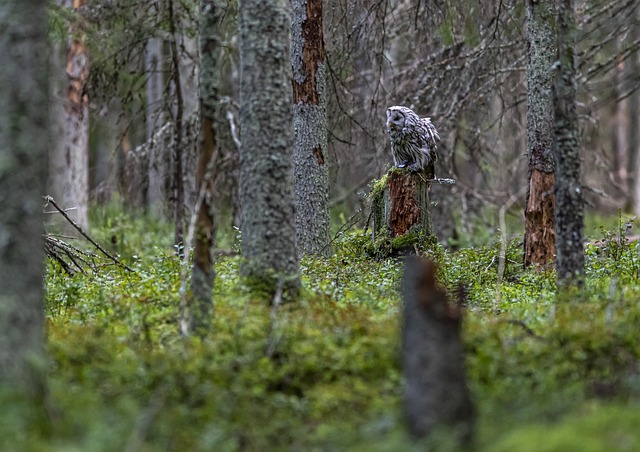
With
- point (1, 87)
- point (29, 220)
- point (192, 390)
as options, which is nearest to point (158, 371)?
point (192, 390)

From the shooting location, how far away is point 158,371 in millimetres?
6609

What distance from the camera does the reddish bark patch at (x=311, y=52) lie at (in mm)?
13164

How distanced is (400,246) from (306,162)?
2084mm

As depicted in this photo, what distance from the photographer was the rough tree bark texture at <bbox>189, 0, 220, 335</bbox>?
7.80 metres

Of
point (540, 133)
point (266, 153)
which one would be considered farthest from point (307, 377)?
point (540, 133)

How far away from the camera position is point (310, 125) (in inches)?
522

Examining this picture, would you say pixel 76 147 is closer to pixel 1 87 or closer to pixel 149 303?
pixel 149 303

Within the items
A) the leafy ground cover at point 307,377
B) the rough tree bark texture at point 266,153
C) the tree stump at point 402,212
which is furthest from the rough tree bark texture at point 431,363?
the tree stump at point 402,212

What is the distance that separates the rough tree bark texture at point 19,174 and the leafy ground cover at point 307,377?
406 millimetres

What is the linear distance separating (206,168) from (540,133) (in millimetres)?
6237

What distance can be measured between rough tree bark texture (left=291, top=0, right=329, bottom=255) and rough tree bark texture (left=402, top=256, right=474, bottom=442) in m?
7.28

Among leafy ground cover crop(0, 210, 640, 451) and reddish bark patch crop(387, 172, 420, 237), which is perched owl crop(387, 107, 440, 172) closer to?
reddish bark patch crop(387, 172, 420, 237)

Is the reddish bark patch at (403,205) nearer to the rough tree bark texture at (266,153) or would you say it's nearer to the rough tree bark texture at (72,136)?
the rough tree bark texture at (266,153)

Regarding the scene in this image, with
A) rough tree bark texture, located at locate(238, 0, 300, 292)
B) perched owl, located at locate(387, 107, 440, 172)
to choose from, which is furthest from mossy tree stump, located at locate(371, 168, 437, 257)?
rough tree bark texture, located at locate(238, 0, 300, 292)
